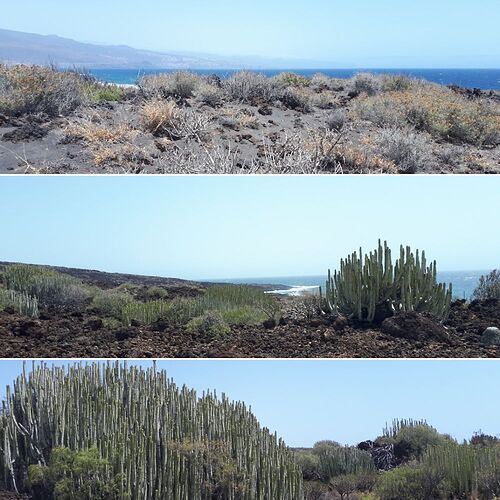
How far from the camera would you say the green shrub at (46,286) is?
7.29m

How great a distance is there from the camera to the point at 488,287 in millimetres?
7480

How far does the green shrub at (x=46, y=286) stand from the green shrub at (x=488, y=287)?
354 cm

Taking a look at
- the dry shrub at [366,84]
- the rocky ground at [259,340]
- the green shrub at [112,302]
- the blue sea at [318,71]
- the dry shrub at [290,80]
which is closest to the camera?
the rocky ground at [259,340]

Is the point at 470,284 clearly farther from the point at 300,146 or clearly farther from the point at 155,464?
the point at 155,464

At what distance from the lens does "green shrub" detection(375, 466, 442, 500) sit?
7.04 metres

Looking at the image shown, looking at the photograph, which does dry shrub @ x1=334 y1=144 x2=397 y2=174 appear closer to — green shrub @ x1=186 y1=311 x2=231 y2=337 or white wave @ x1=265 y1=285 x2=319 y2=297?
white wave @ x1=265 y1=285 x2=319 y2=297

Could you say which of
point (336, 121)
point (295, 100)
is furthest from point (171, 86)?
point (336, 121)

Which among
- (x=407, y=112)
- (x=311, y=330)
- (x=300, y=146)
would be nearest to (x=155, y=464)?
(x=311, y=330)

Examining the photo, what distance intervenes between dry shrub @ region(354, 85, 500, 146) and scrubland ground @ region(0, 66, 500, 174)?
0.02 meters

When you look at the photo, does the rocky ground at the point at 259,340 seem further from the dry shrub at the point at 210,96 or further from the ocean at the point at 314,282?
the dry shrub at the point at 210,96

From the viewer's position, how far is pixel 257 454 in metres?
5.89

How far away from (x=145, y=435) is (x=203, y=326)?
1129mm

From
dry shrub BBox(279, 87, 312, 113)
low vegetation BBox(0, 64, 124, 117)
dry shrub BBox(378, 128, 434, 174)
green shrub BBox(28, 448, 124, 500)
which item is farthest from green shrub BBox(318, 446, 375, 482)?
dry shrub BBox(279, 87, 312, 113)

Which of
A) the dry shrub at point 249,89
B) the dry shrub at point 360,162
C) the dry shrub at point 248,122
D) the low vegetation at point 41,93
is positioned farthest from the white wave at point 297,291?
the dry shrub at point 249,89
